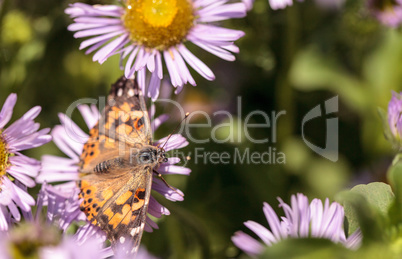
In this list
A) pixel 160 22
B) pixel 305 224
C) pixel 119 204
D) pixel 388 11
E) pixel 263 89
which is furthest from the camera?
pixel 263 89

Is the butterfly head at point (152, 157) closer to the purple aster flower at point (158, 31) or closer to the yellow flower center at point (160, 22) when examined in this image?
the purple aster flower at point (158, 31)

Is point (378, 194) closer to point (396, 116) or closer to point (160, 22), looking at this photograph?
point (396, 116)

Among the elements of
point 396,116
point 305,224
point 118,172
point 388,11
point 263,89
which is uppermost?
point 388,11

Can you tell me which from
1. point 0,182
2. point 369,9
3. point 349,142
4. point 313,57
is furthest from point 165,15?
point 349,142

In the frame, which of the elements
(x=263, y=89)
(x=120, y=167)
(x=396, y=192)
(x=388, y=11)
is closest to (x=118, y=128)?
(x=120, y=167)

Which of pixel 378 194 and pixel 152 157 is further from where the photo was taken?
pixel 152 157

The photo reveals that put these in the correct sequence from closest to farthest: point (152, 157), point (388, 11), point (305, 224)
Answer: point (305, 224) < point (152, 157) < point (388, 11)

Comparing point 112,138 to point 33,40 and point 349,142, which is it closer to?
point 33,40

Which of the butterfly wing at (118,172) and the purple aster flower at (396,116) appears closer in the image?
the butterfly wing at (118,172)

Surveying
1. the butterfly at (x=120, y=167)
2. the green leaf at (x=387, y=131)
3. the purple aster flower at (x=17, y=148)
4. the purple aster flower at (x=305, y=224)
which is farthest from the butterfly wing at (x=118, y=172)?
the green leaf at (x=387, y=131)
